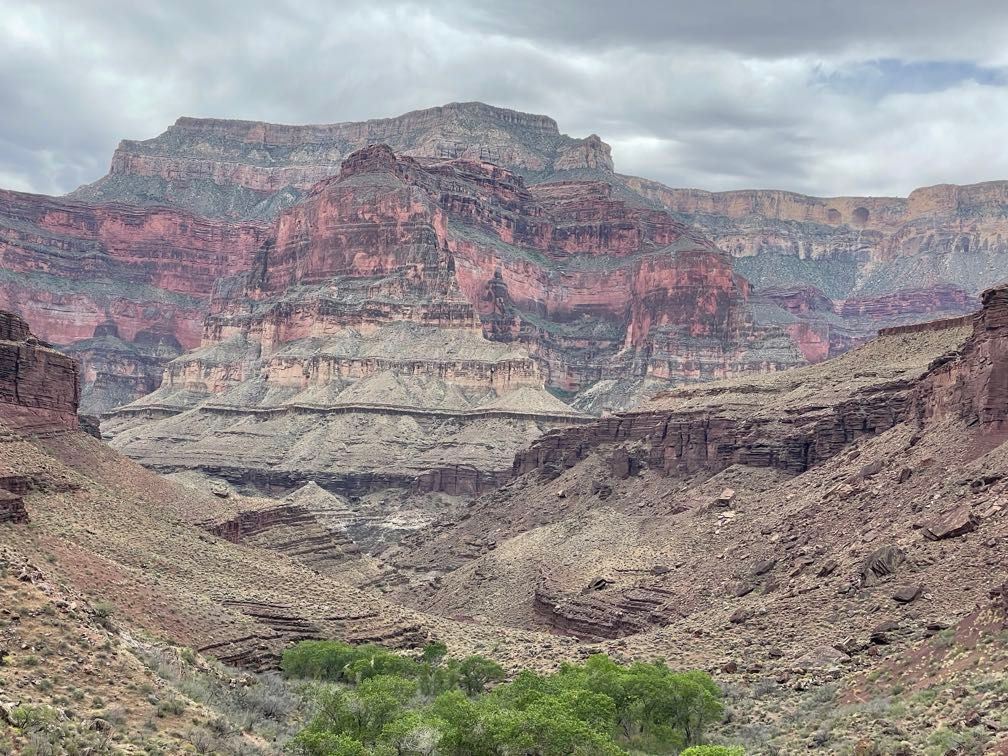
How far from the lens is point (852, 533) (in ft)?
205

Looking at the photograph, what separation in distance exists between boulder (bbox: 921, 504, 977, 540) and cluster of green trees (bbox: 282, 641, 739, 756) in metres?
11.0

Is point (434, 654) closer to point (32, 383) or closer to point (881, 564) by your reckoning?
point (881, 564)

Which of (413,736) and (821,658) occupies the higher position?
(821,658)

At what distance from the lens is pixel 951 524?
53.6m

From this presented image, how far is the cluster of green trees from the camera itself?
130 feet

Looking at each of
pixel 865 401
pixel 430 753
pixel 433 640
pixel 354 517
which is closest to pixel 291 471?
pixel 354 517

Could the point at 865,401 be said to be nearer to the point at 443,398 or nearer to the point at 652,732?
the point at 652,732

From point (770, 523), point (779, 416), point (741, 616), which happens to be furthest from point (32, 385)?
point (779, 416)

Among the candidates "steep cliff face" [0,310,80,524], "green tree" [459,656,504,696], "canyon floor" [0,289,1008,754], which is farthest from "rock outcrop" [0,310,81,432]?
"green tree" [459,656,504,696]

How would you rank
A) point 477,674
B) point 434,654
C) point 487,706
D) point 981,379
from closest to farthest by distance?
point 487,706
point 477,674
point 434,654
point 981,379

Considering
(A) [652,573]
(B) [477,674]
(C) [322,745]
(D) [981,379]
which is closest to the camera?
(C) [322,745]

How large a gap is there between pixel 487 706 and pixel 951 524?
2024cm

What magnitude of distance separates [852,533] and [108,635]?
→ 3677 centimetres

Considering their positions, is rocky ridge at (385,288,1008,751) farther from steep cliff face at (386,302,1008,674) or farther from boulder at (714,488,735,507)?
boulder at (714,488,735,507)
